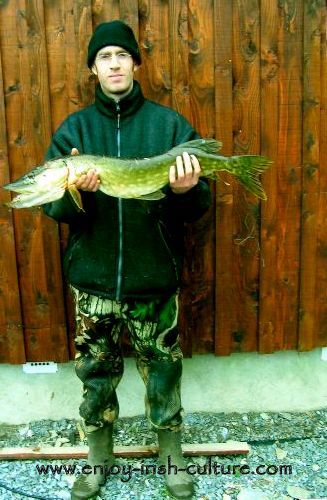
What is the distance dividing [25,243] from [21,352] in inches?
32.4

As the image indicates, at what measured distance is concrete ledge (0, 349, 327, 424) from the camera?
464 centimetres

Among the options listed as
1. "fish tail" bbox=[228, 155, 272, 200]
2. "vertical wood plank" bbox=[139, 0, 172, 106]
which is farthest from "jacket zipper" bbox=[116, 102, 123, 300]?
"vertical wood plank" bbox=[139, 0, 172, 106]

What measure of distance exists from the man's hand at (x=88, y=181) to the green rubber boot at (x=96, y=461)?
5.20ft

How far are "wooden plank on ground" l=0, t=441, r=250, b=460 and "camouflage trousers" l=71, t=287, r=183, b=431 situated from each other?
46 centimetres

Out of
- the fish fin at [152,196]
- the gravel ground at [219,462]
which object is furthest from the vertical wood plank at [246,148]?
the fish fin at [152,196]

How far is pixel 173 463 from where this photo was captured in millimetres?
3867

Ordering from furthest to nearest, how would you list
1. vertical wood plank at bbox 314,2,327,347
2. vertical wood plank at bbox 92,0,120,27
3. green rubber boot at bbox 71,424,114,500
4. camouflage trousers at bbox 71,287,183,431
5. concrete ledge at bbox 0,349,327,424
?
Answer: concrete ledge at bbox 0,349,327,424, vertical wood plank at bbox 314,2,327,347, vertical wood plank at bbox 92,0,120,27, green rubber boot at bbox 71,424,114,500, camouflage trousers at bbox 71,287,183,431

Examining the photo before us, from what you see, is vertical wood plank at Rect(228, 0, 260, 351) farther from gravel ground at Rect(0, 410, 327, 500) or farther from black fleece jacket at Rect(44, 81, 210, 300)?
black fleece jacket at Rect(44, 81, 210, 300)

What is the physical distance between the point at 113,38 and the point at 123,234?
109 cm

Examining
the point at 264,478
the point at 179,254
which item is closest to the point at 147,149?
the point at 179,254

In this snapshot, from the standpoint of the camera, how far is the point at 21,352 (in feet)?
14.7

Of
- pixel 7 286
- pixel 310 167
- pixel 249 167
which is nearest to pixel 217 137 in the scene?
pixel 310 167

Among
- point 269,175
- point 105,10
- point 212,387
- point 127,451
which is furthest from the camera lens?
point 212,387

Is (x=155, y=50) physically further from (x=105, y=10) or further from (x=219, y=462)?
(x=219, y=462)
